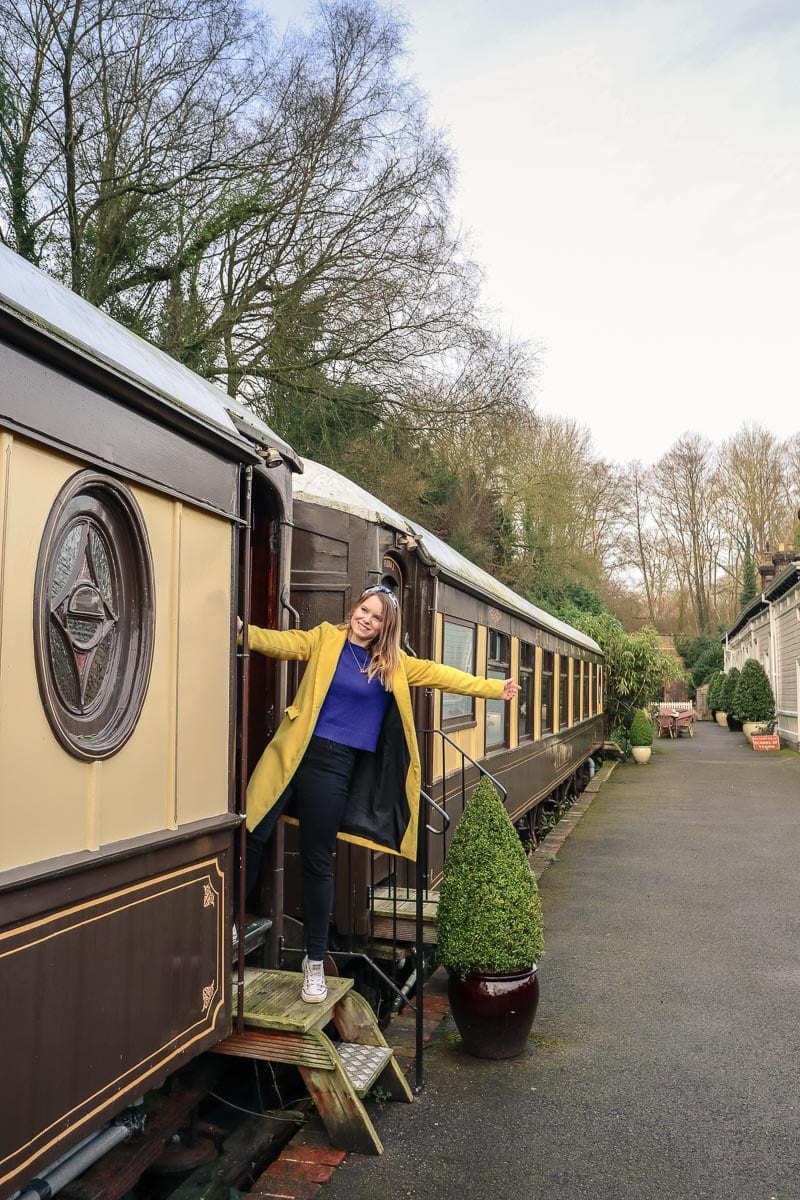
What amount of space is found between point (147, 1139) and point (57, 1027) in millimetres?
1130

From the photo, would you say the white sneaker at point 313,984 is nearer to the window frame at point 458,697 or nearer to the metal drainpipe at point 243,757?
the metal drainpipe at point 243,757

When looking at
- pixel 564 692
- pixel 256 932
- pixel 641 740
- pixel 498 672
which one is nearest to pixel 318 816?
pixel 256 932

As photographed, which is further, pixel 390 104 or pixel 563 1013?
pixel 390 104

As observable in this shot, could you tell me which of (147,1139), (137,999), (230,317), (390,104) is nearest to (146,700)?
(137,999)

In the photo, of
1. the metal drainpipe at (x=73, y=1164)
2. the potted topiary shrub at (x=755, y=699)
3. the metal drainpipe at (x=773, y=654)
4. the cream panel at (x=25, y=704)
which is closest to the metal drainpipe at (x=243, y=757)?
the metal drainpipe at (x=73, y=1164)

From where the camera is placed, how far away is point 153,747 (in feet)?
9.78

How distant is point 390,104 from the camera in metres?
14.1

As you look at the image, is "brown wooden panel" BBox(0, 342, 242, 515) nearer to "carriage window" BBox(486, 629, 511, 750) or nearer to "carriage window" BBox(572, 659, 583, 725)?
"carriage window" BBox(486, 629, 511, 750)

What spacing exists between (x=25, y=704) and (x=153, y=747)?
0.65 meters

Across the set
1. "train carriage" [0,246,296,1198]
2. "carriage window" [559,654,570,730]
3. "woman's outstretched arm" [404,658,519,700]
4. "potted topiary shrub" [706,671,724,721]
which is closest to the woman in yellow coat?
"woman's outstretched arm" [404,658,519,700]

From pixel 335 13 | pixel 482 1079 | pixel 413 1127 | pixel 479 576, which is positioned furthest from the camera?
pixel 335 13

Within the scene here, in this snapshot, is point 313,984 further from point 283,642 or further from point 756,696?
point 756,696

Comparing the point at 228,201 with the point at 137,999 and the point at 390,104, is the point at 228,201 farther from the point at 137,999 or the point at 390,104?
the point at 137,999

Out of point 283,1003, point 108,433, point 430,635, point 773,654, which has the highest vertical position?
point 773,654
